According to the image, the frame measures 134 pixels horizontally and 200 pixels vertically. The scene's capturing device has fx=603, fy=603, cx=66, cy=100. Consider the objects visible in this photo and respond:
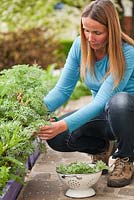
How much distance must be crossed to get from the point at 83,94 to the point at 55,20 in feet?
6.53

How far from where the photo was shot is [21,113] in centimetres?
361

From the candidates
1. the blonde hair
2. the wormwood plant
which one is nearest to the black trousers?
the blonde hair

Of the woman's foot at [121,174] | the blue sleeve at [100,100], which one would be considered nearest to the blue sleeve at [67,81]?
the blue sleeve at [100,100]

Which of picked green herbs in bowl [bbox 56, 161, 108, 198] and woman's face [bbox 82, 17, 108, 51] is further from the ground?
woman's face [bbox 82, 17, 108, 51]

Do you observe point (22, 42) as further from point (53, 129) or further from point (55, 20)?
point (53, 129)

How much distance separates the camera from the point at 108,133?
399cm

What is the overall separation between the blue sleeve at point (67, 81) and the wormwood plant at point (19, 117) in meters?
0.08

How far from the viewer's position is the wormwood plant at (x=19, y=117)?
3.36 m

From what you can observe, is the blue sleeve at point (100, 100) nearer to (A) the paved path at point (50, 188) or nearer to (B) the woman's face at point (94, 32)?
(B) the woman's face at point (94, 32)

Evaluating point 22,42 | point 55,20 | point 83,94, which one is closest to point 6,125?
point 83,94

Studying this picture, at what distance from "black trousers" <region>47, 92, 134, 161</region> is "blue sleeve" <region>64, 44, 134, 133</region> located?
0.20 ft

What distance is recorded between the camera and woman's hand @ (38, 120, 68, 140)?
11.6ft

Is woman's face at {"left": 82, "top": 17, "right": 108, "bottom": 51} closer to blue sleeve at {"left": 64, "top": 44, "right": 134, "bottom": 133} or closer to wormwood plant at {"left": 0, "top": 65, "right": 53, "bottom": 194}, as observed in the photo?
blue sleeve at {"left": 64, "top": 44, "right": 134, "bottom": 133}

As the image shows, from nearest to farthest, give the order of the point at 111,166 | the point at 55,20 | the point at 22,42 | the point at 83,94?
the point at 111,166, the point at 83,94, the point at 22,42, the point at 55,20
